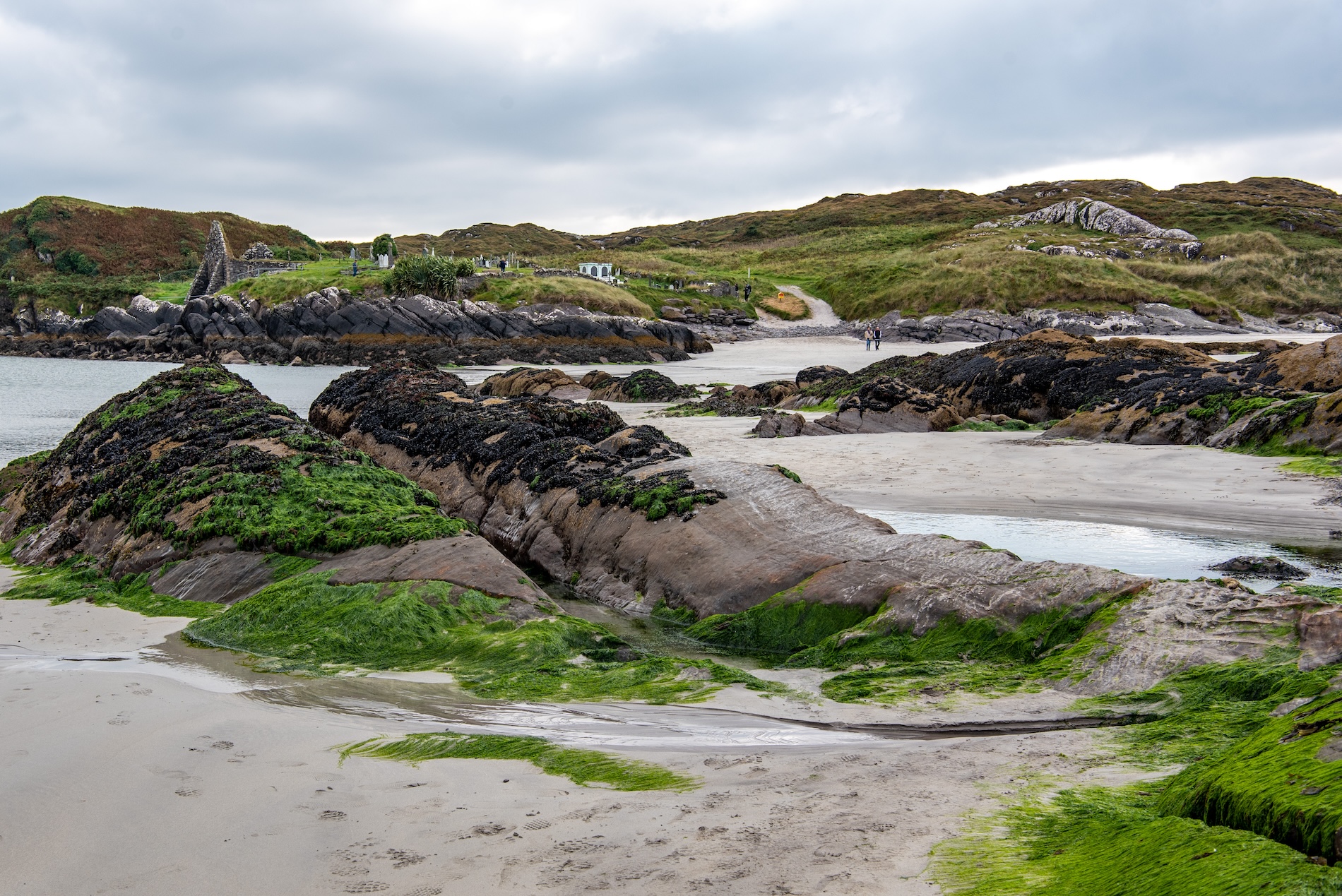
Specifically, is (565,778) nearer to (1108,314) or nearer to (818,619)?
(818,619)

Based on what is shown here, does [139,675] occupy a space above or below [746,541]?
below

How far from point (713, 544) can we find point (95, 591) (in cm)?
574

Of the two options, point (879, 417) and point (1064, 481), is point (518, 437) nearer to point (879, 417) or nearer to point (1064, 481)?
point (1064, 481)

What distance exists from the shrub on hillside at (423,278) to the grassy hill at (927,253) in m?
2.77

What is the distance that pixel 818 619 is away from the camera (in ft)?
24.0

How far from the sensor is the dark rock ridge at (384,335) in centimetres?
5294

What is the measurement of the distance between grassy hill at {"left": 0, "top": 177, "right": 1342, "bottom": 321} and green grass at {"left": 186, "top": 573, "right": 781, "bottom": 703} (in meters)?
55.5

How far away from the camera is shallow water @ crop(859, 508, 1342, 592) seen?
29.3ft

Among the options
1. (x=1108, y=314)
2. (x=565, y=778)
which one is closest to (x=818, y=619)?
(x=565, y=778)

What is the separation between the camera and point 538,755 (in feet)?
15.3

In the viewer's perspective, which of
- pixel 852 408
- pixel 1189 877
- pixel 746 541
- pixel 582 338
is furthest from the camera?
pixel 582 338

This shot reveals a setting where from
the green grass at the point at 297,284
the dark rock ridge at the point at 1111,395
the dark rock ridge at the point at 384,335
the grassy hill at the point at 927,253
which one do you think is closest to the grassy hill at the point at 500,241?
the grassy hill at the point at 927,253

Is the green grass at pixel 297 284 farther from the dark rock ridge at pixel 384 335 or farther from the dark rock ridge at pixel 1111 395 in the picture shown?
the dark rock ridge at pixel 1111 395

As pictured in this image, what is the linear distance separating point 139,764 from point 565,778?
2164mm
